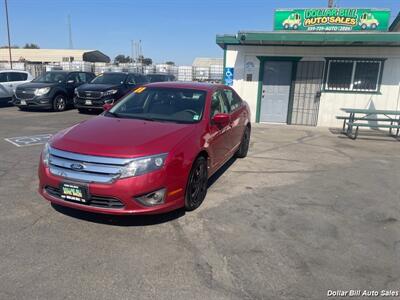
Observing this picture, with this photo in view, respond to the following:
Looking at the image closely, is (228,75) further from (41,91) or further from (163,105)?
(163,105)

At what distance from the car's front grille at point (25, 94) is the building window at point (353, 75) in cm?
1130

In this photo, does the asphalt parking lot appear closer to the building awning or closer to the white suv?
the building awning

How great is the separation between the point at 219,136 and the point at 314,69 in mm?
8049

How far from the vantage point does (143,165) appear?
3508 millimetres

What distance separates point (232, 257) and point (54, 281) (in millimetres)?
1635

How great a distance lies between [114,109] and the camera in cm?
505

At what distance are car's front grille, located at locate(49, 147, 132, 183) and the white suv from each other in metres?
13.8

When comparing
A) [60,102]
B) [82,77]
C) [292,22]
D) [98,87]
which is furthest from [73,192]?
[82,77]

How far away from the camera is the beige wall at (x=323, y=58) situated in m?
11.2

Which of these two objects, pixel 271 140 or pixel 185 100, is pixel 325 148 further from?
pixel 185 100

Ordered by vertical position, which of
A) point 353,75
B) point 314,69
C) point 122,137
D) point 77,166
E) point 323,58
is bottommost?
point 77,166

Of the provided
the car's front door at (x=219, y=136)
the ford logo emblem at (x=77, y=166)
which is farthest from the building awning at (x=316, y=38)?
the ford logo emblem at (x=77, y=166)

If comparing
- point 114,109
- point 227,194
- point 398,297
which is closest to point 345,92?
point 227,194

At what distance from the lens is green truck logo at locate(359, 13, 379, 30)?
11656mm
